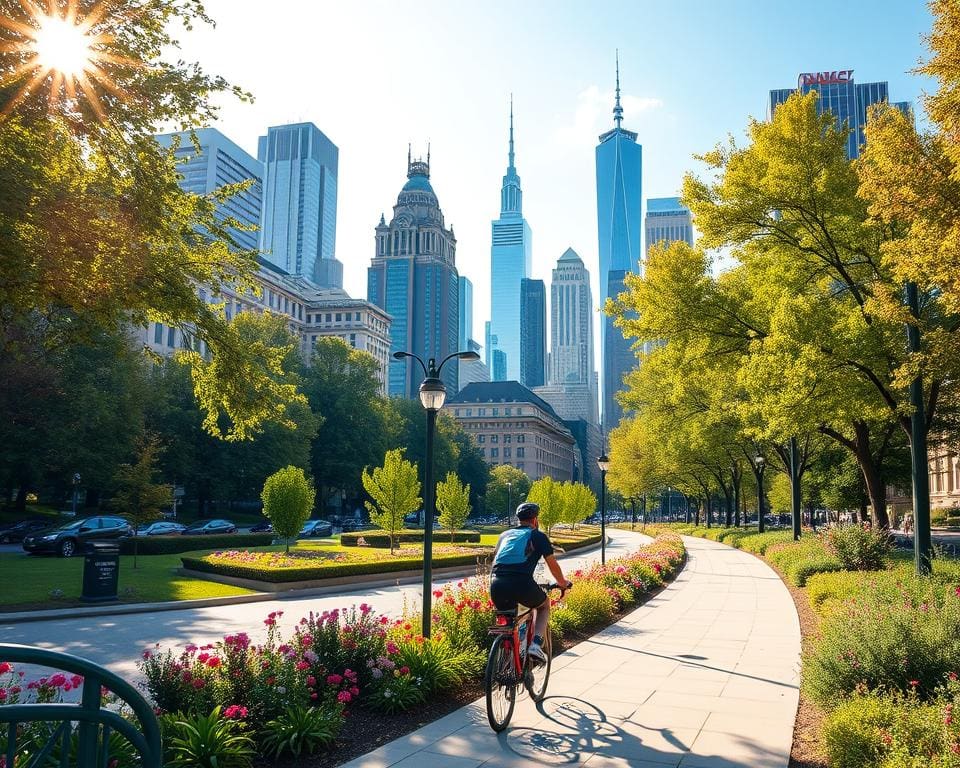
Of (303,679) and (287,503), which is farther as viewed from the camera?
(287,503)

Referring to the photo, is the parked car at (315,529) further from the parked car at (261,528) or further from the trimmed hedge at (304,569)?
the trimmed hedge at (304,569)

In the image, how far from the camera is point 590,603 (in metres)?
13.1

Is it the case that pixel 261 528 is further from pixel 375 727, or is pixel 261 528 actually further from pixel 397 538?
pixel 375 727

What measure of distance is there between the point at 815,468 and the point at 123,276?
43.7m

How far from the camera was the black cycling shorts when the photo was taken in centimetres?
720

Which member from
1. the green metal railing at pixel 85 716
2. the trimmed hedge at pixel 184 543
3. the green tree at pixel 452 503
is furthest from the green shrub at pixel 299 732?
the green tree at pixel 452 503

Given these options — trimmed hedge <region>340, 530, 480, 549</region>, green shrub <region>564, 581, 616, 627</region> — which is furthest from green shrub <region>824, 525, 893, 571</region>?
trimmed hedge <region>340, 530, 480, 549</region>

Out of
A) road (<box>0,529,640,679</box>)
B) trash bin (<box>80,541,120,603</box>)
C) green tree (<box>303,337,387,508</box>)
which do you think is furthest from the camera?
green tree (<box>303,337,387,508</box>)

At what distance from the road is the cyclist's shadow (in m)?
3.79

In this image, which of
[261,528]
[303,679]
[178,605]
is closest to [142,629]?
[178,605]

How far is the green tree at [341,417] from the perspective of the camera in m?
67.9

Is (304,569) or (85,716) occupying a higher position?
(85,716)

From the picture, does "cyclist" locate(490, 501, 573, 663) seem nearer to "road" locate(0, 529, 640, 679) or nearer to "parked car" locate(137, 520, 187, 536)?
"road" locate(0, 529, 640, 679)

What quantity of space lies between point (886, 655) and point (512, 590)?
353cm
